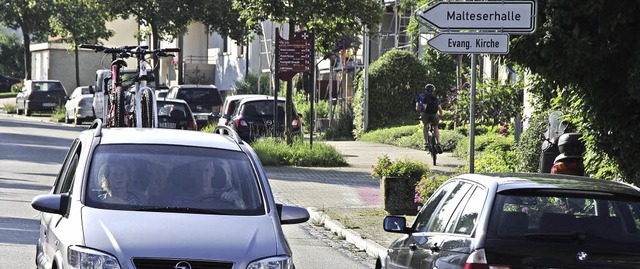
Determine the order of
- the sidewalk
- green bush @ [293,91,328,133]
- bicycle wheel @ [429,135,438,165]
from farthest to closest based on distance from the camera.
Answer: green bush @ [293,91,328,133], bicycle wheel @ [429,135,438,165], the sidewalk

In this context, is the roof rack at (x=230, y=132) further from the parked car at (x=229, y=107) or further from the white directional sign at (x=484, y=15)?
the parked car at (x=229, y=107)

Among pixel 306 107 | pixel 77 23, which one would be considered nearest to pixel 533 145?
pixel 306 107

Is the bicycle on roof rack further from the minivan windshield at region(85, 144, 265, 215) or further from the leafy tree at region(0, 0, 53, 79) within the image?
the leafy tree at region(0, 0, 53, 79)

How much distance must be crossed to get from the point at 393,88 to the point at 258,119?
9944 millimetres

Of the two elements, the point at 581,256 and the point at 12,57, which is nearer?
the point at 581,256

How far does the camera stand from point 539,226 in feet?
23.0

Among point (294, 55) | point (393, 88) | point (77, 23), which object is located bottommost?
point (393, 88)

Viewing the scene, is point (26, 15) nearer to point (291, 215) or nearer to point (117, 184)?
point (117, 184)

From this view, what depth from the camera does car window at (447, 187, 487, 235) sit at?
23.8 ft

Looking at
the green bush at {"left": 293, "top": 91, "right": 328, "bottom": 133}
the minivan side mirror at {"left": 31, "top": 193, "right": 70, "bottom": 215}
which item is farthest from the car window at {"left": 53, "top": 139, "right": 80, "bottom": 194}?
the green bush at {"left": 293, "top": 91, "right": 328, "bottom": 133}

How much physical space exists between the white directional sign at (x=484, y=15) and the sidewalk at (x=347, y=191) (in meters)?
2.59

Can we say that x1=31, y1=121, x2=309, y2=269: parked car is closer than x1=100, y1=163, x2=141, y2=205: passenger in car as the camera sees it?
Yes

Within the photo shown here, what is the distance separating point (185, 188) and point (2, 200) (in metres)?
9.62

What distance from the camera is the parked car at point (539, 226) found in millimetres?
6734
